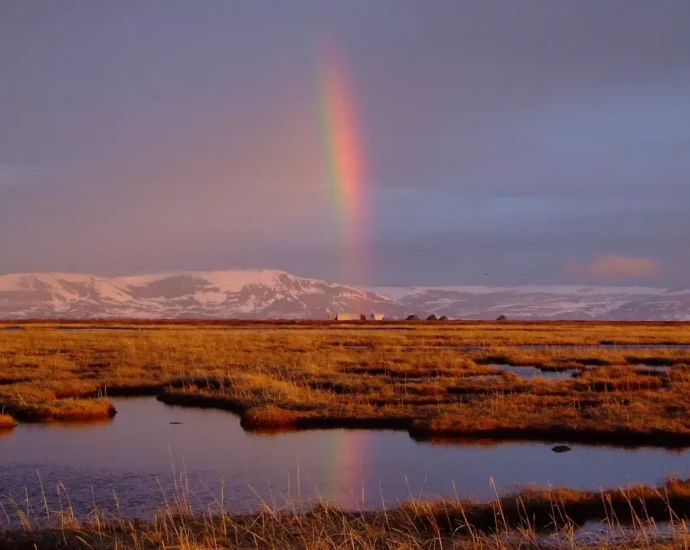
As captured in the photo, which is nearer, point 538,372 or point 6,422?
point 6,422

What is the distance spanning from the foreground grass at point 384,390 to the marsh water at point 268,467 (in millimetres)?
1096

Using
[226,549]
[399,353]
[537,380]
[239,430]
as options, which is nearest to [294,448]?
[239,430]

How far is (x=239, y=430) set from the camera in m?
21.3

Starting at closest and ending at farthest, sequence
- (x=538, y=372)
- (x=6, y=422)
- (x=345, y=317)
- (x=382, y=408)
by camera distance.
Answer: (x=6, y=422), (x=382, y=408), (x=538, y=372), (x=345, y=317)

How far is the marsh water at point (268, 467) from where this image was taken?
14.3 meters

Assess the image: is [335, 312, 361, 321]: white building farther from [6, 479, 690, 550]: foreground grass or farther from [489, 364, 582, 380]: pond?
[6, 479, 690, 550]: foreground grass

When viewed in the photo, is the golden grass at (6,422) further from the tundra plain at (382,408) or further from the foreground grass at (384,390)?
the foreground grass at (384,390)

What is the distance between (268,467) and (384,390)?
10.1 metres

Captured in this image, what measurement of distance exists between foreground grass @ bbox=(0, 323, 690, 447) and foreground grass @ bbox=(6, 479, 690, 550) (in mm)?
6485

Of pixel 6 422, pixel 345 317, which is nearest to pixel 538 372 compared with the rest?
pixel 6 422

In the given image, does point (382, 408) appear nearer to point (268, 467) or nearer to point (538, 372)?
point (268, 467)

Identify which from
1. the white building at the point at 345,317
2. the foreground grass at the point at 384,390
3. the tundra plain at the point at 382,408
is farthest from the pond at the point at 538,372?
the white building at the point at 345,317

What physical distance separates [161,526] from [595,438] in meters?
12.2

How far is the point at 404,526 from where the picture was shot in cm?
1147
